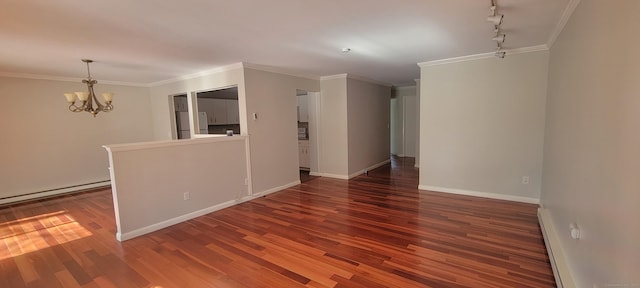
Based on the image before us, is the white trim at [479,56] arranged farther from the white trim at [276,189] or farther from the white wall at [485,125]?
the white trim at [276,189]

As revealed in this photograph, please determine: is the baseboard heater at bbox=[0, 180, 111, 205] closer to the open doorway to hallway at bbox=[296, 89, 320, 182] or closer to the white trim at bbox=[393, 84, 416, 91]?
the open doorway to hallway at bbox=[296, 89, 320, 182]

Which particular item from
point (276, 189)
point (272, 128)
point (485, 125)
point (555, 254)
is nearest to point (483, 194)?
point (485, 125)

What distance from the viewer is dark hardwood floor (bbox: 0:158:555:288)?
2.34 meters

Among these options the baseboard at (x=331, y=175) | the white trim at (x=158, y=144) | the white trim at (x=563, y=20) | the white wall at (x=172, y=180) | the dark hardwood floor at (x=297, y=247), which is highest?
the white trim at (x=563, y=20)

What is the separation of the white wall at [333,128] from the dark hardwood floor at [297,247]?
5.46ft

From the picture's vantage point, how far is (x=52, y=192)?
5.21 metres

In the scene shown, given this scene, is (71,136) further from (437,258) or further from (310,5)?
(437,258)

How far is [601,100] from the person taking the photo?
1609 mm

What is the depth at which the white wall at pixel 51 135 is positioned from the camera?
475 centimetres

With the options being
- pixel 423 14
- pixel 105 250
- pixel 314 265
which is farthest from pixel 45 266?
pixel 423 14

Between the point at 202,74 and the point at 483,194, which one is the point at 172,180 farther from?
the point at 483,194

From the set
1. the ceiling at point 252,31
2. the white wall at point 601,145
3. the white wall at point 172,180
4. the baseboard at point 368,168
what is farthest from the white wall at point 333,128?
the white wall at point 601,145

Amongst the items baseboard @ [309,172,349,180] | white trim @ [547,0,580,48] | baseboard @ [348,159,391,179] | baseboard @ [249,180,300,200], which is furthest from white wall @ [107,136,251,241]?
white trim @ [547,0,580,48]

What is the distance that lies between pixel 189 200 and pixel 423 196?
3666 millimetres
